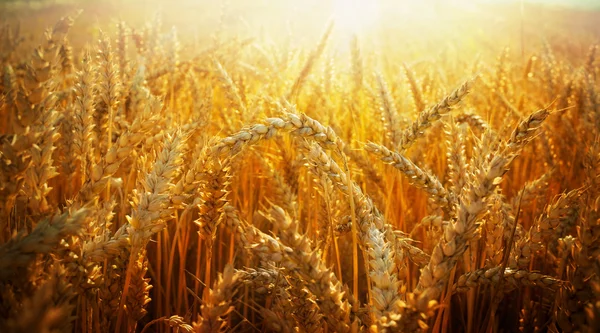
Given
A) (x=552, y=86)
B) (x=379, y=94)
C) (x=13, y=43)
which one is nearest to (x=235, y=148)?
(x=379, y=94)

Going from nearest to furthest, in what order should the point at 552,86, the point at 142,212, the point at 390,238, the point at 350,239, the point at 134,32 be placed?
the point at 142,212
the point at 390,238
the point at 350,239
the point at 552,86
the point at 134,32

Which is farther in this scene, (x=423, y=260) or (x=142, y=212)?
(x=423, y=260)

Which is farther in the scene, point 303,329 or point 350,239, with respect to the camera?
point 350,239

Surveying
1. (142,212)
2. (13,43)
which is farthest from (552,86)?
(13,43)

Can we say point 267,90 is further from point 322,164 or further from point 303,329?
point 303,329

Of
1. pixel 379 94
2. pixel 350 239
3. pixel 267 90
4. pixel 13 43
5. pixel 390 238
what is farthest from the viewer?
pixel 13 43

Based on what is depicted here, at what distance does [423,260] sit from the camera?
85 centimetres

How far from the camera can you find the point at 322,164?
72 centimetres

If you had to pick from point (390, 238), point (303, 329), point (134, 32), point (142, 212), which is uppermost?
point (134, 32)

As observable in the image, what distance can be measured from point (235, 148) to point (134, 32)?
214cm

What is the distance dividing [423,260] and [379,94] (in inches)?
22.8

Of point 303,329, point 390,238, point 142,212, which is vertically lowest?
point 303,329

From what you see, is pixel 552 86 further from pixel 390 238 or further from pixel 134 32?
pixel 134 32

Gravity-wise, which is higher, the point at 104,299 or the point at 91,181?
the point at 91,181
